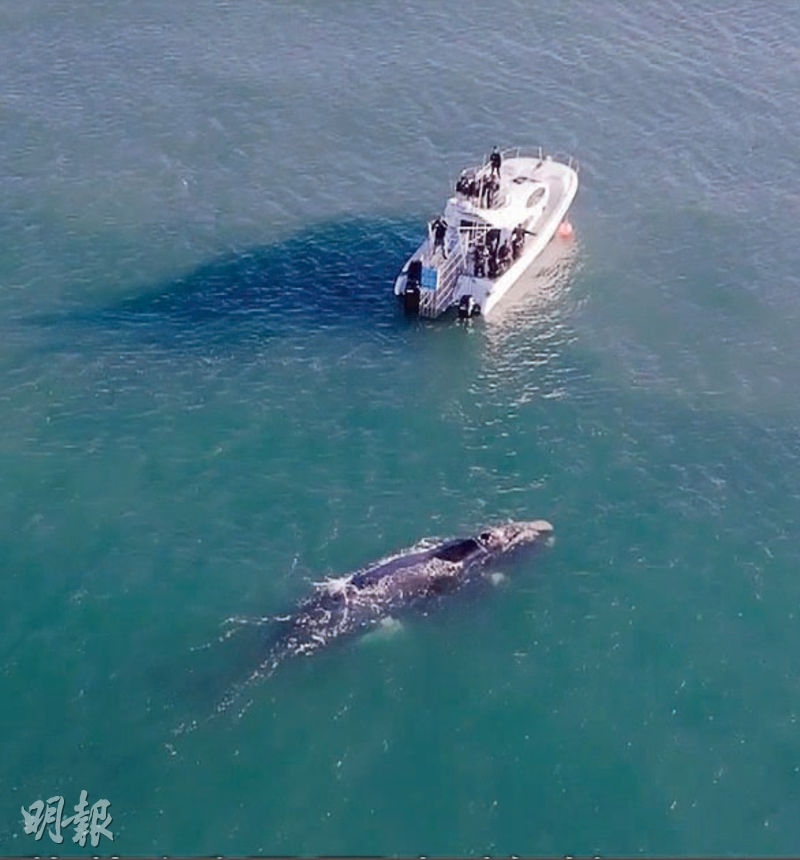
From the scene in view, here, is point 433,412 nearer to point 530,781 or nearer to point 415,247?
point 415,247

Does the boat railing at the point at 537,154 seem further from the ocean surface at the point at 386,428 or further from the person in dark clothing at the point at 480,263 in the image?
the person in dark clothing at the point at 480,263

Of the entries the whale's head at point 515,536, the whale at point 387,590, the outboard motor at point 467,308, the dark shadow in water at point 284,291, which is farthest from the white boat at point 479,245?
the whale at point 387,590

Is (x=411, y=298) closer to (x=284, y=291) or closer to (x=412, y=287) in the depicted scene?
(x=412, y=287)

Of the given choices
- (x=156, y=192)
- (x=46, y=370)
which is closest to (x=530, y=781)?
(x=46, y=370)

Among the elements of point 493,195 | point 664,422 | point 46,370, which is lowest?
point 46,370

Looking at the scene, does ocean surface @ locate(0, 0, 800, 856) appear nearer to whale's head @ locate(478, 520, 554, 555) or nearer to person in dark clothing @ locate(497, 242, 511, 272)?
whale's head @ locate(478, 520, 554, 555)

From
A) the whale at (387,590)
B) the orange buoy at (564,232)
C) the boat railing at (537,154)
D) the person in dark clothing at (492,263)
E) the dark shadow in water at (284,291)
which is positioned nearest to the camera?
the whale at (387,590)
